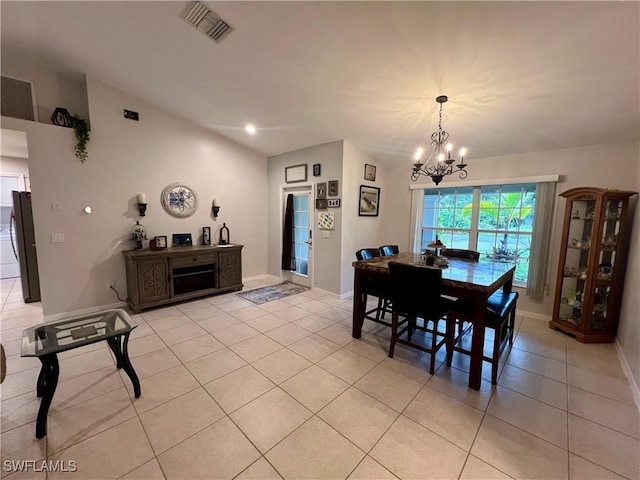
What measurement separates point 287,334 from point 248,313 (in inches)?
34.9

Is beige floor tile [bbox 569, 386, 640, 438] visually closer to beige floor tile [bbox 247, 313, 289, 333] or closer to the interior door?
beige floor tile [bbox 247, 313, 289, 333]

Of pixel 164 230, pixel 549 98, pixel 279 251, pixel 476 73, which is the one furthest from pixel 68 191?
pixel 549 98

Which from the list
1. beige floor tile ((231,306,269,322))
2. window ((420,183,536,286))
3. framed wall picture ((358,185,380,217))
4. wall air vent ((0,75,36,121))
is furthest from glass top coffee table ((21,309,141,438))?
window ((420,183,536,286))

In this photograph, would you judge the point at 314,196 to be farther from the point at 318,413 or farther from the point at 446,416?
the point at 446,416

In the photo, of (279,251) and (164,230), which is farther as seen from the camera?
(279,251)

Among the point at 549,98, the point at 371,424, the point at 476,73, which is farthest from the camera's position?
the point at 549,98

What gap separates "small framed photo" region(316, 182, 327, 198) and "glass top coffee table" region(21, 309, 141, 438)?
10.3ft

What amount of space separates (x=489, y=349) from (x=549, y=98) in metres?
2.56

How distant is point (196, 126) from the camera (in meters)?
4.41

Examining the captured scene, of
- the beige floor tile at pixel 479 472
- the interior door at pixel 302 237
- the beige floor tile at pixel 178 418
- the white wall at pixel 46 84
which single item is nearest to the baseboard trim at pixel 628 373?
the beige floor tile at pixel 479 472

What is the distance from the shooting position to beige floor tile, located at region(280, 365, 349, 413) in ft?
6.47

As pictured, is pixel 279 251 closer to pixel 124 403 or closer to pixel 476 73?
pixel 124 403

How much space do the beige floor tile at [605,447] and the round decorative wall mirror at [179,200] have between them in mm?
5041

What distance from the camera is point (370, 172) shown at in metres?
4.58
